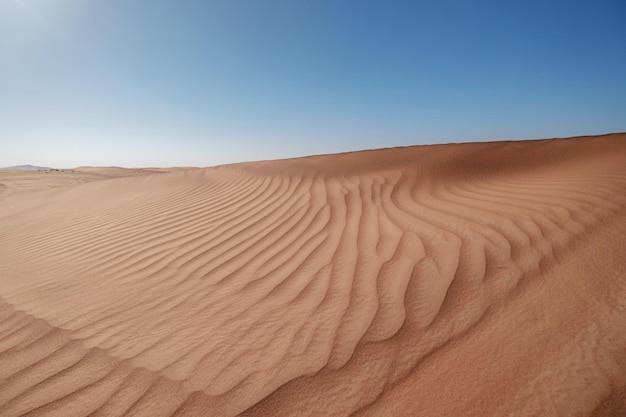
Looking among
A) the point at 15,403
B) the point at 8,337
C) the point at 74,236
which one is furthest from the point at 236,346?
the point at 74,236

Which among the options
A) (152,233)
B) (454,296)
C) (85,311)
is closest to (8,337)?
(85,311)

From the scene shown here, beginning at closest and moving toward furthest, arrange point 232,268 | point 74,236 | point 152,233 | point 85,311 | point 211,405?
point 211,405 → point 85,311 → point 232,268 → point 152,233 → point 74,236

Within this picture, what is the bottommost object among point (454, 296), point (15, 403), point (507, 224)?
point (15, 403)

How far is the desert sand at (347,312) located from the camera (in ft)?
3.50

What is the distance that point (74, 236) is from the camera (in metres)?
3.64

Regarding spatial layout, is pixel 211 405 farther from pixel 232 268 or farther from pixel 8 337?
pixel 8 337

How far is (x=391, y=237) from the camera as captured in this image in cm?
238

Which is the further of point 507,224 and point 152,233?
point 152,233

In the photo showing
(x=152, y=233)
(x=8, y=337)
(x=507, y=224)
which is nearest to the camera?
(x=8, y=337)

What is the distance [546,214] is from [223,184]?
5.42 metres

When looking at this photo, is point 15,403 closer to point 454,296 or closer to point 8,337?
point 8,337

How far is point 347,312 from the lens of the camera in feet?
5.06

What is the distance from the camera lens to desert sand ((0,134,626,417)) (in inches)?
41.9

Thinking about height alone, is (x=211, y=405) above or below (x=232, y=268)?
below
